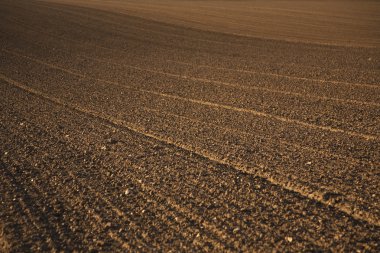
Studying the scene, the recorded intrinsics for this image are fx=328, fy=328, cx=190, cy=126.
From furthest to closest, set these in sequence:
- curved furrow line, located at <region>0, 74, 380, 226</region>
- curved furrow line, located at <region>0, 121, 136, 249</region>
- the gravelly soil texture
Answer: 1. curved furrow line, located at <region>0, 121, 136, 249</region>
2. curved furrow line, located at <region>0, 74, 380, 226</region>
3. the gravelly soil texture

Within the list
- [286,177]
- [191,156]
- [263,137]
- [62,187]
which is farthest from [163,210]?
[263,137]

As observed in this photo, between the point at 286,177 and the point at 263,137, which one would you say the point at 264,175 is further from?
the point at 263,137

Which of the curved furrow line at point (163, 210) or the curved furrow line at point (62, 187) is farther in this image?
the curved furrow line at point (62, 187)

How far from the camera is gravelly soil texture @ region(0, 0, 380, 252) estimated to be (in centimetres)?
318

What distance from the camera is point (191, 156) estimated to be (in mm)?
4590

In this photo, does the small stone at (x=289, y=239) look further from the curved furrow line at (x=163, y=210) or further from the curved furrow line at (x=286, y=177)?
the curved furrow line at (x=286, y=177)

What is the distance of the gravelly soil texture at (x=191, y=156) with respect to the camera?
3.18 m

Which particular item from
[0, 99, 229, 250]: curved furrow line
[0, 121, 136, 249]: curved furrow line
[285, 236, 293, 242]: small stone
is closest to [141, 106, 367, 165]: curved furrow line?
[285, 236, 293, 242]: small stone

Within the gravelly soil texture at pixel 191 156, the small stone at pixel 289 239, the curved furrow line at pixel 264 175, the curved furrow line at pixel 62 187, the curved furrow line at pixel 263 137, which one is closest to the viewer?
the small stone at pixel 289 239

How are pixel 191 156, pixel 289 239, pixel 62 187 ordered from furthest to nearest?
pixel 191 156 < pixel 62 187 < pixel 289 239

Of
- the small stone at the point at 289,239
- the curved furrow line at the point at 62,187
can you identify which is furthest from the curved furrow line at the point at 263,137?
the curved furrow line at the point at 62,187

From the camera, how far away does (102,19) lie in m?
21.7

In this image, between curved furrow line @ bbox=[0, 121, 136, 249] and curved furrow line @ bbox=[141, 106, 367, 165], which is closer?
curved furrow line @ bbox=[0, 121, 136, 249]

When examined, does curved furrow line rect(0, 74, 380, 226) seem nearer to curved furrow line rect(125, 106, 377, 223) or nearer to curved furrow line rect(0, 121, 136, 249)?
curved furrow line rect(125, 106, 377, 223)
